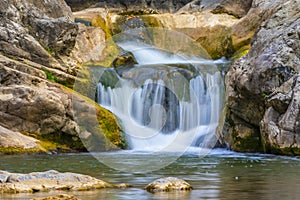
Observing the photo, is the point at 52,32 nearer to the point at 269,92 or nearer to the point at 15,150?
the point at 15,150

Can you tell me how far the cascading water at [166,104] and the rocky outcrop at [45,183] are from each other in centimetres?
1091

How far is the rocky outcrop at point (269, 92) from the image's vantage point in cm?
1966

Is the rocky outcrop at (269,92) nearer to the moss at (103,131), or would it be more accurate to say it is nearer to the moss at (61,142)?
the moss at (103,131)

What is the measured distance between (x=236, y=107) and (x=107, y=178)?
31.3ft

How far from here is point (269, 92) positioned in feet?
68.7

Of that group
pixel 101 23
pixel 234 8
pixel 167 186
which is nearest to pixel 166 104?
pixel 101 23

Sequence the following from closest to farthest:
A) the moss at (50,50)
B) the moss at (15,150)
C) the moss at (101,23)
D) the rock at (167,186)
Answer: the rock at (167,186), the moss at (15,150), the moss at (50,50), the moss at (101,23)

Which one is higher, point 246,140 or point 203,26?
point 203,26

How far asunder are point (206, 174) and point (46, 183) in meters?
4.54

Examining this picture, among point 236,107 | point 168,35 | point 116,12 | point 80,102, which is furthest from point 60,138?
point 116,12

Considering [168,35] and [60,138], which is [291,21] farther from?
[168,35]

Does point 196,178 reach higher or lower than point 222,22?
lower

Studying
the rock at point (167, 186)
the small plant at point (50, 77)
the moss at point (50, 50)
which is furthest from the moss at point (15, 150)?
the rock at point (167, 186)

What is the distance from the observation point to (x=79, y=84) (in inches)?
1017
